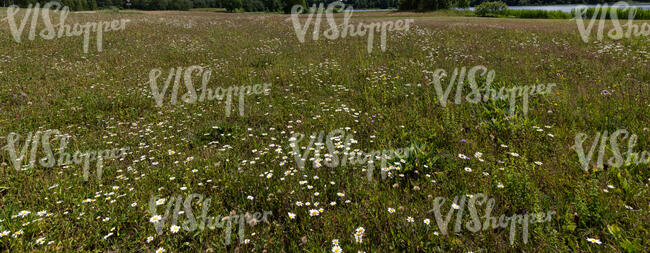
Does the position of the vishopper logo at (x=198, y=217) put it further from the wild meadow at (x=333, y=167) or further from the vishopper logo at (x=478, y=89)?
the vishopper logo at (x=478, y=89)

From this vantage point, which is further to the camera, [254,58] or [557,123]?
[254,58]

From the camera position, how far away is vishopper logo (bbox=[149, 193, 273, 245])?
2.89m

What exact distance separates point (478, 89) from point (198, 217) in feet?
19.9

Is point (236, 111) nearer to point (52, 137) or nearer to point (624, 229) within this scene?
point (52, 137)

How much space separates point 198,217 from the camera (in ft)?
10.0

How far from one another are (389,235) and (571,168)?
245cm

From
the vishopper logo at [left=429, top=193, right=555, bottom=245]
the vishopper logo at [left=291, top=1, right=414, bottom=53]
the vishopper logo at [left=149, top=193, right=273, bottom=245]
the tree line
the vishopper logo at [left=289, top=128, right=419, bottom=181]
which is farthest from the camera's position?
the tree line

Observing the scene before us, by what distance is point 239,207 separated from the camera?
3.23 metres

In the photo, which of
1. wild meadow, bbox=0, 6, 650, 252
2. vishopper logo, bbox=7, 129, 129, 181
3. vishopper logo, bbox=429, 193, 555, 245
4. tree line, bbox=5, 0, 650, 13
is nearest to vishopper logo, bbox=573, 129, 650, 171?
wild meadow, bbox=0, 6, 650, 252

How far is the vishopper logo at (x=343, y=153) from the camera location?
3848mm

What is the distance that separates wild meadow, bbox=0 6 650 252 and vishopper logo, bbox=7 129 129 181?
0.26 ft

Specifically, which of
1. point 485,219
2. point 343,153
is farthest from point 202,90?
point 485,219

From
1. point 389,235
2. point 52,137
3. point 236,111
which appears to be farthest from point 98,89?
point 389,235

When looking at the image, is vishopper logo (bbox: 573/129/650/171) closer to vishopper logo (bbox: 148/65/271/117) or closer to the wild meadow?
the wild meadow
